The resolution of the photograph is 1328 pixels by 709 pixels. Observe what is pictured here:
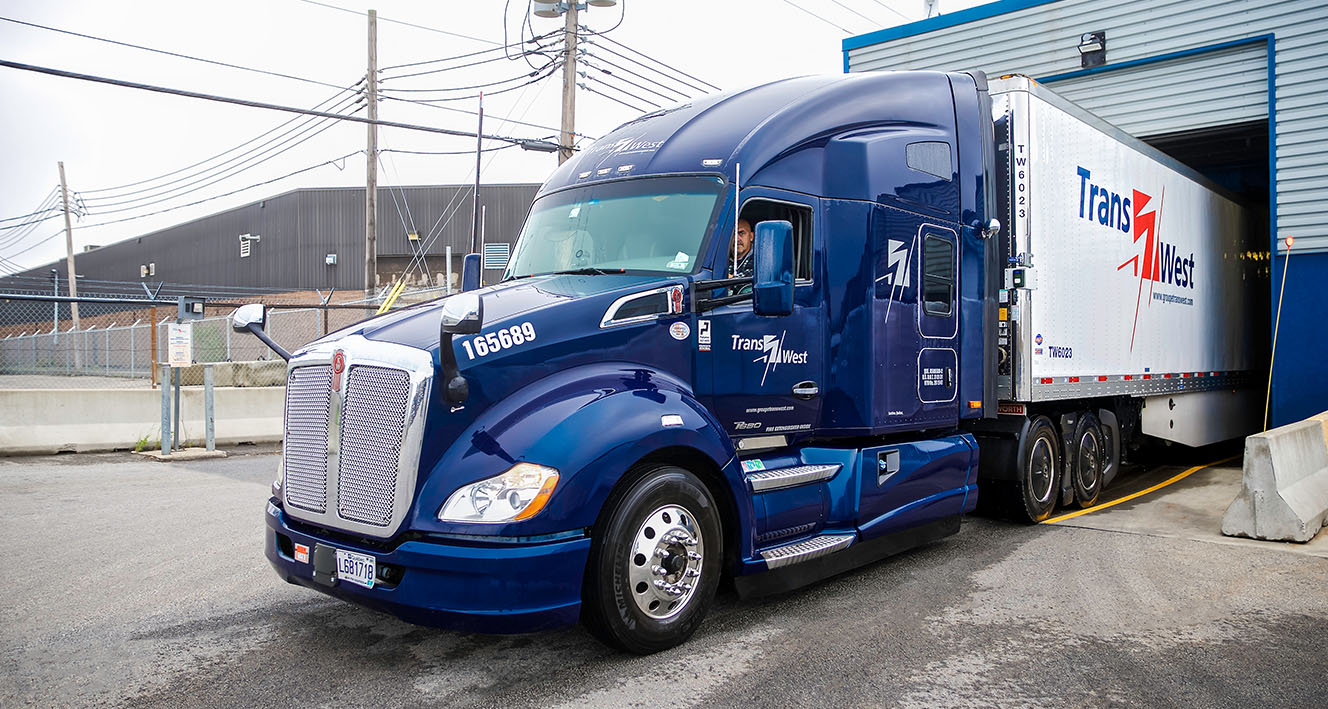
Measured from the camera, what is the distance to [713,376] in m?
5.28

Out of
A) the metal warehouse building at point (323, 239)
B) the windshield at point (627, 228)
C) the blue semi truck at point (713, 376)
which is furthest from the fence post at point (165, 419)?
the metal warehouse building at point (323, 239)

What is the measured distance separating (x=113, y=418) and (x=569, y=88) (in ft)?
36.2

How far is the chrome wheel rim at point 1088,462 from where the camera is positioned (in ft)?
30.9

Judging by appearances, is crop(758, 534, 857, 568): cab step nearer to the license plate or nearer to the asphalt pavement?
the asphalt pavement

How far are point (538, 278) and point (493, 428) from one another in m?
1.58

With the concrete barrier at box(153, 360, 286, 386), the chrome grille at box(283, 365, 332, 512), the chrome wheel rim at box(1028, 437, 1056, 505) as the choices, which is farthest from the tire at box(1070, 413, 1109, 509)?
the concrete barrier at box(153, 360, 286, 386)

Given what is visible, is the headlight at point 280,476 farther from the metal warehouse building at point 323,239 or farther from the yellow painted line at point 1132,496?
the metal warehouse building at point 323,239

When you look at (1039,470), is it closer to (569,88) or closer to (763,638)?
(763,638)

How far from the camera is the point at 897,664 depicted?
4543 mm

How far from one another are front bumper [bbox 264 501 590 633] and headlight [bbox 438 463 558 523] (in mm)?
125

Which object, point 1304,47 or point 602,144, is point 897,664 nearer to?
point 602,144

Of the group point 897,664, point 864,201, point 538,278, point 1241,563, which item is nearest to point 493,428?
point 538,278

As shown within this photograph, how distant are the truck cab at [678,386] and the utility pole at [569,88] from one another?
495 inches

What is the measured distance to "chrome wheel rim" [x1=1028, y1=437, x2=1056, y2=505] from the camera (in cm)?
833
